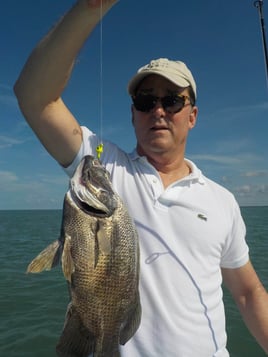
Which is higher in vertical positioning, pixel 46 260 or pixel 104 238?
pixel 104 238

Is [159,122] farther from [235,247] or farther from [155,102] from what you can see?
[235,247]

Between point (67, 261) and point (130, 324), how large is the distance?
0.53m

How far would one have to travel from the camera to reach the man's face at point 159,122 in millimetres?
2703

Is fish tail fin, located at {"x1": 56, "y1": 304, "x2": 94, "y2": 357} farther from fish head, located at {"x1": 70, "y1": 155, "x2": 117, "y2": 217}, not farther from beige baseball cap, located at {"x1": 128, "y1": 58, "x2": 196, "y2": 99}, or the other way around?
beige baseball cap, located at {"x1": 128, "y1": 58, "x2": 196, "y2": 99}

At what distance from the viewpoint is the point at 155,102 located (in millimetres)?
2688

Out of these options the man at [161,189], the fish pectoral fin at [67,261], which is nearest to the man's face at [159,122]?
the man at [161,189]

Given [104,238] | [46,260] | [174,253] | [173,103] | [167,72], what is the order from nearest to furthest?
[46,260] → [104,238] → [174,253] → [167,72] → [173,103]

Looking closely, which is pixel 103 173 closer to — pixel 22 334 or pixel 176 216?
pixel 176 216

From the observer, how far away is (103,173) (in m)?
2.21

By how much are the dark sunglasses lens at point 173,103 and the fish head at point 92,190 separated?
83 cm

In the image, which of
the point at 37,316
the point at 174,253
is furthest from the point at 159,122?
the point at 37,316

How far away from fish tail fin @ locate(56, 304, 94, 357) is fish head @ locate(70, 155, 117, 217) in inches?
22.2

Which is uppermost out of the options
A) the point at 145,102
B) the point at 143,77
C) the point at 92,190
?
the point at 143,77

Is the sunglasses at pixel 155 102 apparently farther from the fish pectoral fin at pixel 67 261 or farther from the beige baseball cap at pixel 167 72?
the fish pectoral fin at pixel 67 261
